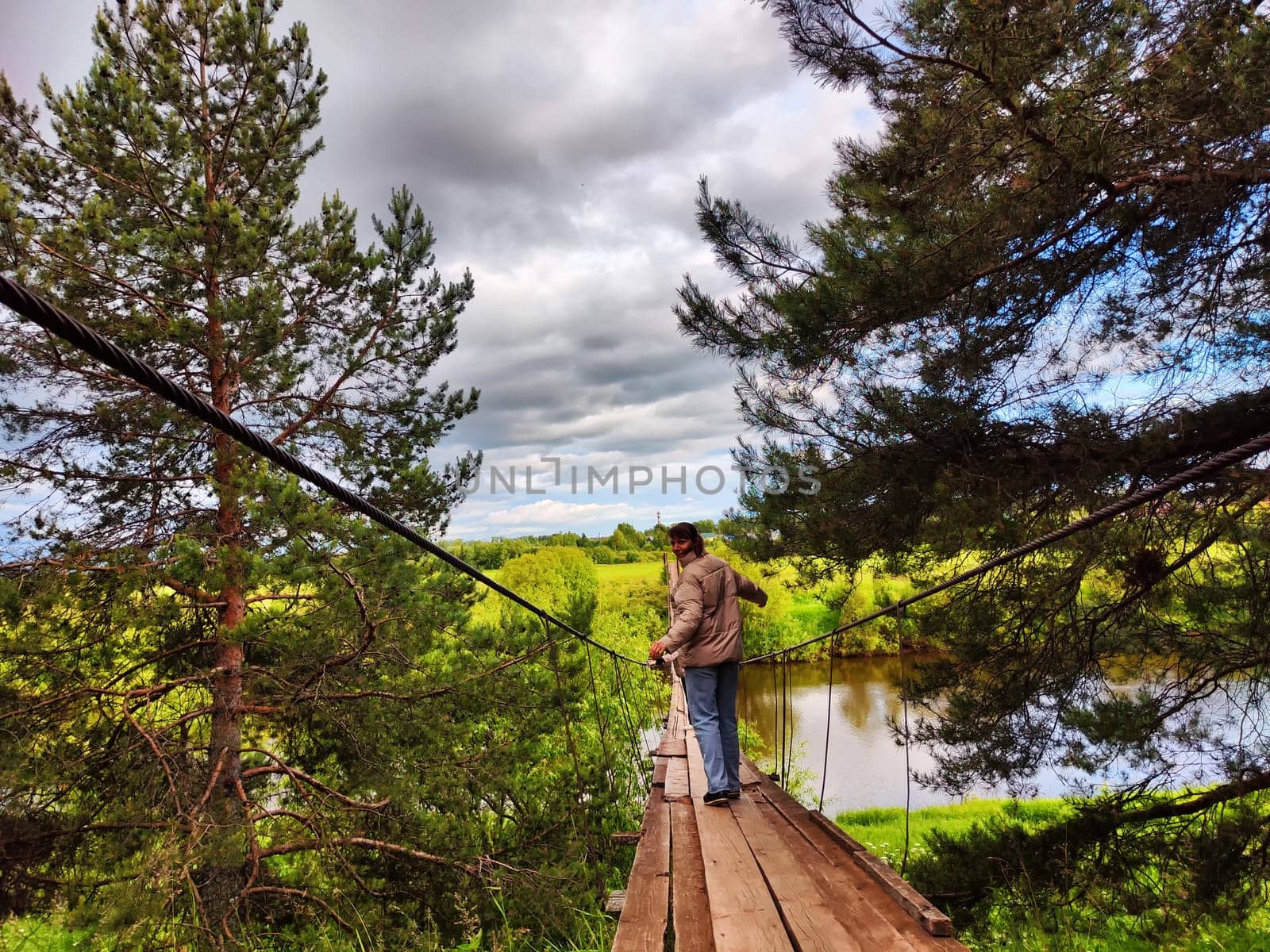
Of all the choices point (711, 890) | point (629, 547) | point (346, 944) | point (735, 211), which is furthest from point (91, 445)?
point (629, 547)

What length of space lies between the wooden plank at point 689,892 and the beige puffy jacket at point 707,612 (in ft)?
1.86

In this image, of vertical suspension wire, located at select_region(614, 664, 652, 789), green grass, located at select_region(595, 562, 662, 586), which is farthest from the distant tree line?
vertical suspension wire, located at select_region(614, 664, 652, 789)

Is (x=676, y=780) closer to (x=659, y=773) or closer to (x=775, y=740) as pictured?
(x=659, y=773)

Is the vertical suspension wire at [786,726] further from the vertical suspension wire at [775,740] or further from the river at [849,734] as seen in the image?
the river at [849,734]

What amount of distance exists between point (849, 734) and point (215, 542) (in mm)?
12161

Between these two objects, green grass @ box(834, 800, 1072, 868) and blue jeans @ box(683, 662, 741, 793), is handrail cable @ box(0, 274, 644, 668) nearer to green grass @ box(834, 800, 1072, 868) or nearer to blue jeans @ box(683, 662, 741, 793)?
blue jeans @ box(683, 662, 741, 793)

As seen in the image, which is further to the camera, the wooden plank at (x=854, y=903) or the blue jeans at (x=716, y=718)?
the blue jeans at (x=716, y=718)

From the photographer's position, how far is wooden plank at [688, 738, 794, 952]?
1.36 metres

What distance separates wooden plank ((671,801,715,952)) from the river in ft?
20.0

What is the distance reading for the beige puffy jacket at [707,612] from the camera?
101 inches

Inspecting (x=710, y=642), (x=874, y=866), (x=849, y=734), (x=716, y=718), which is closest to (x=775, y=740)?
(x=849, y=734)

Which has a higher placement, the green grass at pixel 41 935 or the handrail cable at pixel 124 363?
the handrail cable at pixel 124 363

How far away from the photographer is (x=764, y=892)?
1.62m

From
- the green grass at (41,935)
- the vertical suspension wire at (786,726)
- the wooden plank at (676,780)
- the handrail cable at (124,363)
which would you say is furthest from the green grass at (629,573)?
the handrail cable at (124,363)
